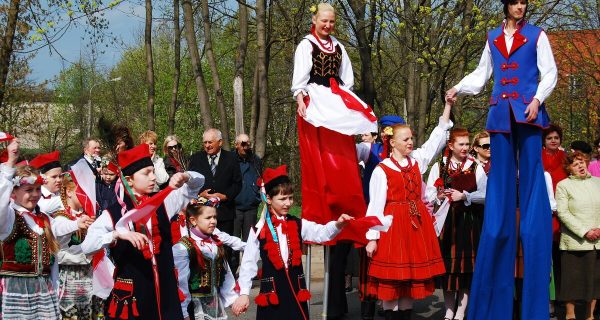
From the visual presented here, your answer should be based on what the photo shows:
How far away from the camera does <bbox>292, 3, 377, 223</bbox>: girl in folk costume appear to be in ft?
23.1

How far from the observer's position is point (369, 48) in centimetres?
1897

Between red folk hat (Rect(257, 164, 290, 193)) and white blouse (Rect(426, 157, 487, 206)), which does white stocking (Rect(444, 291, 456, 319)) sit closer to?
white blouse (Rect(426, 157, 487, 206))

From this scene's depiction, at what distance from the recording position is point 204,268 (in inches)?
275

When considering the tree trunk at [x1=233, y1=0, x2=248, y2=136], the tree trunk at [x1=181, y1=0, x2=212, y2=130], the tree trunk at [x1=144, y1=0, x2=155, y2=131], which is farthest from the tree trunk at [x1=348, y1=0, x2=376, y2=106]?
the tree trunk at [x1=144, y1=0, x2=155, y2=131]

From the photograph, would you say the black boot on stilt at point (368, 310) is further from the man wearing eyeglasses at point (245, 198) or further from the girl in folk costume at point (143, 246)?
the man wearing eyeglasses at point (245, 198)

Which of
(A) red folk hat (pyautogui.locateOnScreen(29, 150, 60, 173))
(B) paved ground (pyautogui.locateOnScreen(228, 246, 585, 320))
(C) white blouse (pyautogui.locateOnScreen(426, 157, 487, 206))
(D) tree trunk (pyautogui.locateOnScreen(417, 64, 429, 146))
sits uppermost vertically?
(D) tree trunk (pyautogui.locateOnScreen(417, 64, 429, 146))

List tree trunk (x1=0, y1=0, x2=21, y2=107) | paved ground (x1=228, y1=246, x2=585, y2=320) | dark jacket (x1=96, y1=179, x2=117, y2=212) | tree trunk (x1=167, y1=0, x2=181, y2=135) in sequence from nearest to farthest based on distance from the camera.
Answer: dark jacket (x1=96, y1=179, x2=117, y2=212), paved ground (x1=228, y1=246, x2=585, y2=320), tree trunk (x1=0, y1=0, x2=21, y2=107), tree trunk (x1=167, y1=0, x2=181, y2=135)

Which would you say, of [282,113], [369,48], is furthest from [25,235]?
[282,113]

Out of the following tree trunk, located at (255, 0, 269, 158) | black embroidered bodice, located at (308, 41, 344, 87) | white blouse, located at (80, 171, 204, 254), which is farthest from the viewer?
tree trunk, located at (255, 0, 269, 158)

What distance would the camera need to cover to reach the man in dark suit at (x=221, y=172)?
10930 mm

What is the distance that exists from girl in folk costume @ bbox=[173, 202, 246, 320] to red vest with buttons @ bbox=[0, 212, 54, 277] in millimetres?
1047

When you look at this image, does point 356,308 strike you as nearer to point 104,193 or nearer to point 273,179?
point 104,193

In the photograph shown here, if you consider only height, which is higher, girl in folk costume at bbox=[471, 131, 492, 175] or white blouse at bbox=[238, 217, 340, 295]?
girl in folk costume at bbox=[471, 131, 492, 175]

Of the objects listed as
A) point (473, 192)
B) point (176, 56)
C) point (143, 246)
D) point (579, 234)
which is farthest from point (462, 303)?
point (176, 56)
